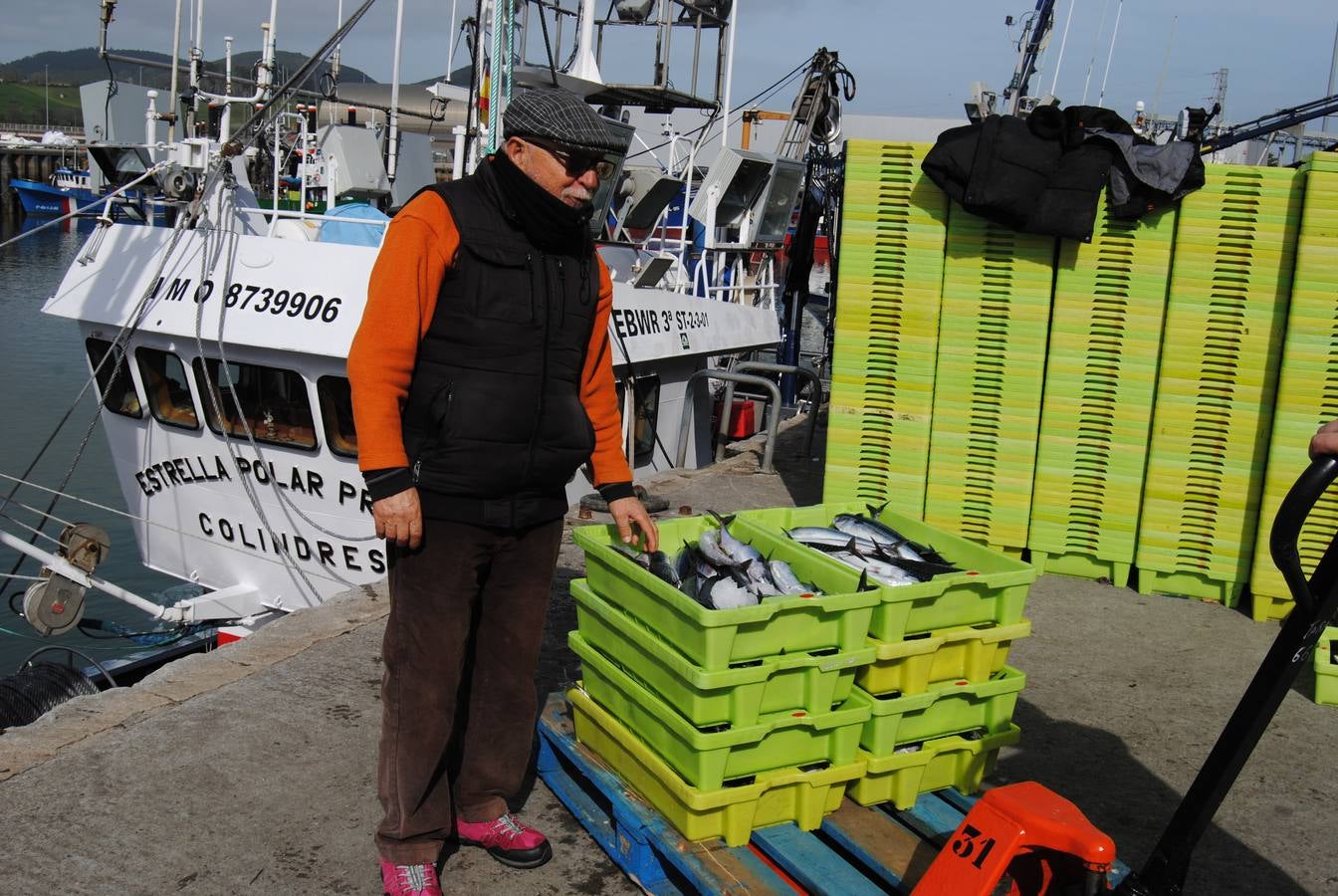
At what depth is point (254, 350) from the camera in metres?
7.60

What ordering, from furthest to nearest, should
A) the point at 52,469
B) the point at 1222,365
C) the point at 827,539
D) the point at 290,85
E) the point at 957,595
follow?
the point at 52,469 < the point at 290,85 < the point at 1222,365 < the point at 827,539 < the point at 957,595

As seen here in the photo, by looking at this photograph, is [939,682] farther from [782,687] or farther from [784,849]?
[784,849]

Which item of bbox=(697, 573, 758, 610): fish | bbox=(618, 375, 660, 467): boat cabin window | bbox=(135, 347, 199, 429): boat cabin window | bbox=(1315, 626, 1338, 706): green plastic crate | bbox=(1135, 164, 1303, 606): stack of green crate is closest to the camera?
bbox=(697, 573, 758, 610): fish

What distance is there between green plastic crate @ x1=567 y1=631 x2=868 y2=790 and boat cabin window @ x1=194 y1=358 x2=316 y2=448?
519 cm

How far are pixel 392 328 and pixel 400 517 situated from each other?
466 mm

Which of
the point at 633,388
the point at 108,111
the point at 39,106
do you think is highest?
the point at 39,106

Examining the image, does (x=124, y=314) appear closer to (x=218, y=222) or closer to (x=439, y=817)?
(x=218, y=222)

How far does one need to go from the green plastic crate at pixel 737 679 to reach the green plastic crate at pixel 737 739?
33mm

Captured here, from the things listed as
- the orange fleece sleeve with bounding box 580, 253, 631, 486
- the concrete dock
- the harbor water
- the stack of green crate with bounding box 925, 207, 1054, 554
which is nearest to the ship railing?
the harbor water

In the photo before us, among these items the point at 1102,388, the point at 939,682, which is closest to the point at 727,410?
the point at 1102,388

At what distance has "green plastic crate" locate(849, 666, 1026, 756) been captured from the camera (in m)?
3.17

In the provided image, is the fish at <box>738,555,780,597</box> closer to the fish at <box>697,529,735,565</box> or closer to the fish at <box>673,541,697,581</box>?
the fish at <box>697,529,735,565</box>

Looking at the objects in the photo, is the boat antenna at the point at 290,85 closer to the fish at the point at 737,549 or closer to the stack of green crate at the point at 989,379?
the stack of green crate at the point at 989,379

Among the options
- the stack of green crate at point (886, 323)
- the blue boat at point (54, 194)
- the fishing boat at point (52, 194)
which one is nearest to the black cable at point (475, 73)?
the stack of green crate at point (886, 323)
